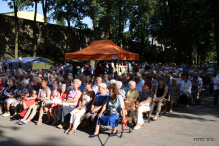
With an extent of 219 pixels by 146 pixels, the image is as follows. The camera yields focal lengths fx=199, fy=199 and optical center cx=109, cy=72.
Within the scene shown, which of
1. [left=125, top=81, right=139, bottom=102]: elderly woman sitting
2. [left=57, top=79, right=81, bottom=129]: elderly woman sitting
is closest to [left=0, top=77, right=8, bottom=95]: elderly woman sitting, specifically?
[left=57, top=79, right=81, bottom=129]: elderly woman sitting

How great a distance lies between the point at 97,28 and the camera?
2808 centimetres

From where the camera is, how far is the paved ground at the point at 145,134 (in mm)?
4523

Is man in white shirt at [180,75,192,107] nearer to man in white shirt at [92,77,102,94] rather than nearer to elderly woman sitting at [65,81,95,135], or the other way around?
man in white shirt at [92,77,102,94]

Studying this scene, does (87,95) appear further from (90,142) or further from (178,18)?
(178,18)

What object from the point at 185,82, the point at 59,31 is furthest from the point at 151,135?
the point at 59,31

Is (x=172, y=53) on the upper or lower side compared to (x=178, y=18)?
lower

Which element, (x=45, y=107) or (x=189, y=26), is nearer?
(x=45, y=107)

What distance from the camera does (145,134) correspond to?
5043mm

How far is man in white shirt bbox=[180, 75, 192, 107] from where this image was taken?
27.1 feet

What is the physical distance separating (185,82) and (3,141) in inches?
274

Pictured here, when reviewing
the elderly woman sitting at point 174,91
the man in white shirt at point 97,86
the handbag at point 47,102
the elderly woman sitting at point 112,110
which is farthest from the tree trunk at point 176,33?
the handbag at point 47,102

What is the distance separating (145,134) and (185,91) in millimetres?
4035

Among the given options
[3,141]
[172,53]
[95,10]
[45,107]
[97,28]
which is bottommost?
[3,141]

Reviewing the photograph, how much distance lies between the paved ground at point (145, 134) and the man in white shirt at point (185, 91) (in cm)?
181
